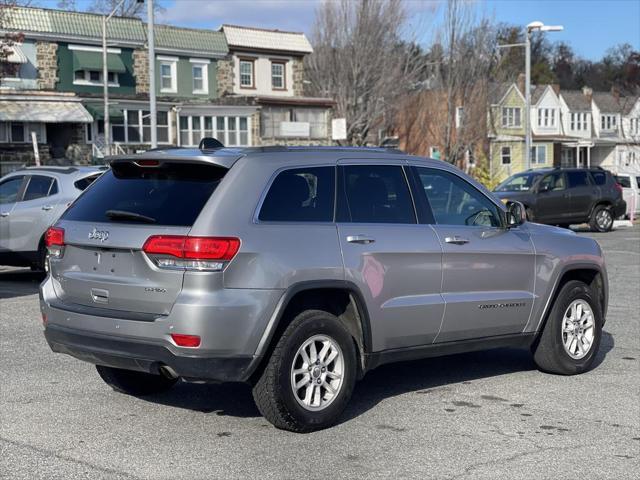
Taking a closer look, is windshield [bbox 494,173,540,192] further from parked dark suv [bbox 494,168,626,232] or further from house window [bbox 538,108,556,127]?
house window [bbox 538,108,556,127]

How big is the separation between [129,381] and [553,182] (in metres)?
21.2

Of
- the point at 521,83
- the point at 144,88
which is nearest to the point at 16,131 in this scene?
the point at 144,88

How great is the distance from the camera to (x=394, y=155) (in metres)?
6.98

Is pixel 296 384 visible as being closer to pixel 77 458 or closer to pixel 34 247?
pixel 77 458

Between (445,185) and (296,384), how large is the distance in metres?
2.16

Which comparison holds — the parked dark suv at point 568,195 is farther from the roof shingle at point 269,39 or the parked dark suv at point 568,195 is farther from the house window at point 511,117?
the house window at point 511,117

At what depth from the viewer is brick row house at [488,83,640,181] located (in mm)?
67688

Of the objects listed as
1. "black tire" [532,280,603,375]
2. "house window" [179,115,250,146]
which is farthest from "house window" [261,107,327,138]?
"black tire" [532,280,603,375]

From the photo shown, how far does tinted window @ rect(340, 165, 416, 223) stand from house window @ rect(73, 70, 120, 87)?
47417 mm

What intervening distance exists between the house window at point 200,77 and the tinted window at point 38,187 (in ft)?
143

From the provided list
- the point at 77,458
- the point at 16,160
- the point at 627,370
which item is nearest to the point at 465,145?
the point at 16,160

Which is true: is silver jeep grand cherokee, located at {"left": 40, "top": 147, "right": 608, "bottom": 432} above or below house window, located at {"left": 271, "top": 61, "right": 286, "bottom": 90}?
below

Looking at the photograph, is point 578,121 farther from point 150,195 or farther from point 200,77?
point 150,195

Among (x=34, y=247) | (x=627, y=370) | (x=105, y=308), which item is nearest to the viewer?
(x=105, y=308)
